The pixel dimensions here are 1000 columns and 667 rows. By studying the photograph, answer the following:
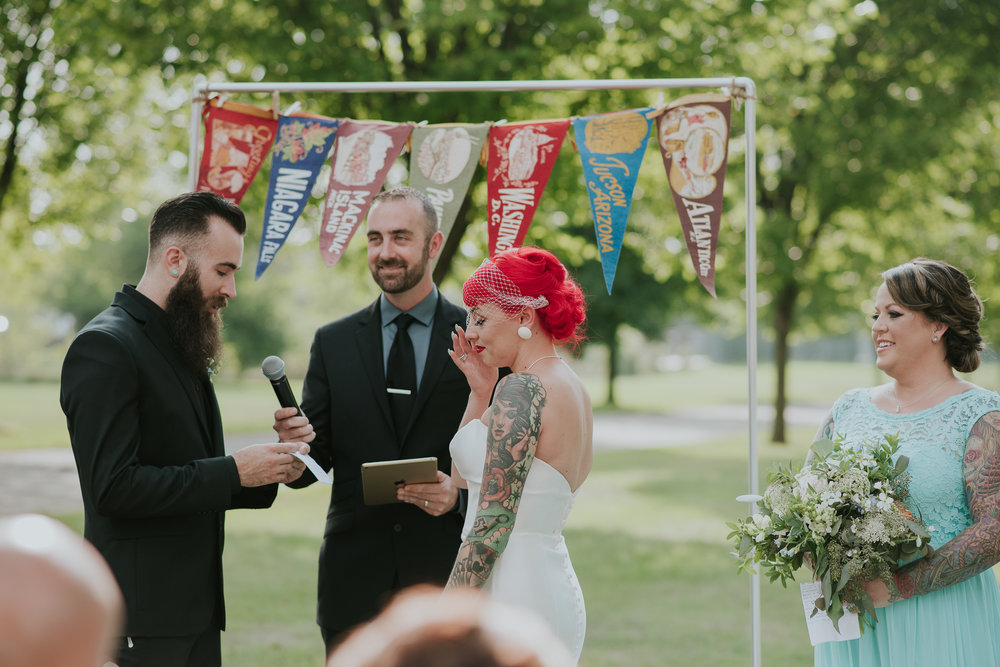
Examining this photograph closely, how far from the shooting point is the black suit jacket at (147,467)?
2.81 meters

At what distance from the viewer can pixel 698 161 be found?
4512 mm

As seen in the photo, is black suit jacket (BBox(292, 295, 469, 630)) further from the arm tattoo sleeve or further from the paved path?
the paved path

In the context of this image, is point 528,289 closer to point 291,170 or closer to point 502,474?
point 502,474

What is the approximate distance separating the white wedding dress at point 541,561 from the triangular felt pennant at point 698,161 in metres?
1.86

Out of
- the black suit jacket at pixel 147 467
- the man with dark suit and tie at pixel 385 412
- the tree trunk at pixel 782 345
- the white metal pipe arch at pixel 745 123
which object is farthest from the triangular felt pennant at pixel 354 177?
the tree trunk at pixel 782 345

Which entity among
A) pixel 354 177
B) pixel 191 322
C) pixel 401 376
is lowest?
pixel 401 376

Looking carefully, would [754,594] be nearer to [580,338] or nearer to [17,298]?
[580,338]

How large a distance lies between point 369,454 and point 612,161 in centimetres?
192

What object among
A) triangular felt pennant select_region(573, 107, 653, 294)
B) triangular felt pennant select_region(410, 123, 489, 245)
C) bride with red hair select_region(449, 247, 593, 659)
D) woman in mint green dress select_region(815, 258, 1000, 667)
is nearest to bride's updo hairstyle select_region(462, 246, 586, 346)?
bride with red hair select_region(449, 247, 593, 659)

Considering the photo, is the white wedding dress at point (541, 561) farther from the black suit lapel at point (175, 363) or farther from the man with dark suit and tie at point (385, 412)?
the black suit lapel at point (175, 363)

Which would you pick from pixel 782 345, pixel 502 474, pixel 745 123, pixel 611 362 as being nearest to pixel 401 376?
pixel 502 474

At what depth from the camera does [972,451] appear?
3.21 m

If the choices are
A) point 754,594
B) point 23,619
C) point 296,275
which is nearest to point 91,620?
point 23,619

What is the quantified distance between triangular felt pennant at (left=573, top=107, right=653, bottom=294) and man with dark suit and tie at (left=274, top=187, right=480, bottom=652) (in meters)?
1.00
